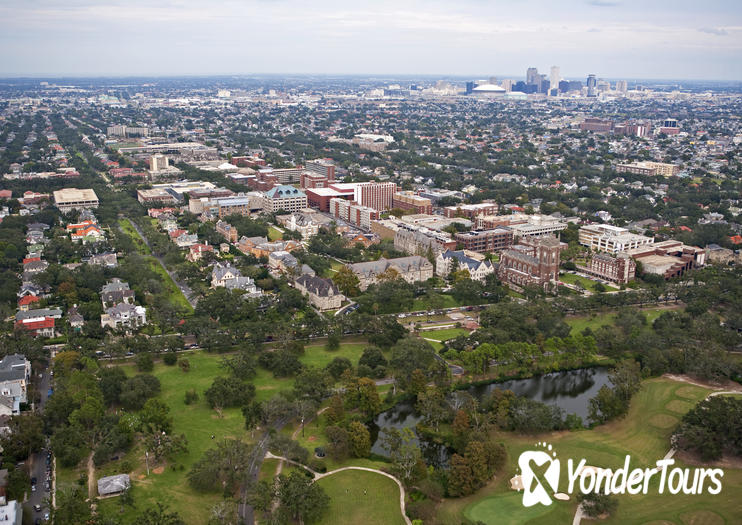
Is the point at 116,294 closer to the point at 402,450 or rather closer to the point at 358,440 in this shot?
the point at 358,440

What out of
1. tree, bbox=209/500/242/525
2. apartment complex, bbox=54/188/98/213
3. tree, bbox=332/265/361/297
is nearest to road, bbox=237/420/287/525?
tree, bbox=209/500/242/525

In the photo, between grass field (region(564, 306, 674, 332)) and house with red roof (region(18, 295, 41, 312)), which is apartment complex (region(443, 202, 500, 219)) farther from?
house with red roof (region(18, 295, 41, 312))

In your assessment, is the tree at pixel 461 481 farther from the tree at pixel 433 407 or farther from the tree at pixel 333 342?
the tree at pixel 333 342

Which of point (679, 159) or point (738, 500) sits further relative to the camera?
point (679, 159)

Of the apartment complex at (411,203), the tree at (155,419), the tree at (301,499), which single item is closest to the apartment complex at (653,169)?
the apartment complex at (411,203)

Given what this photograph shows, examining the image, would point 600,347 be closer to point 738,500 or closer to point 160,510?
point 738,500

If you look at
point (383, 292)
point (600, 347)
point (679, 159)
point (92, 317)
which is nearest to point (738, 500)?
point (600, 347)
